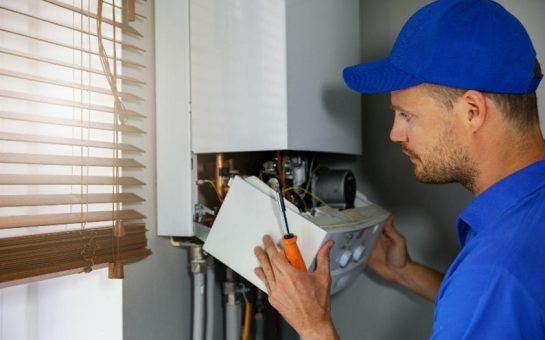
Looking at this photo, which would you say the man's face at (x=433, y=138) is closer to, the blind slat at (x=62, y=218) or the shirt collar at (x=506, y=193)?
the shirt collar at (x=506, y=193)

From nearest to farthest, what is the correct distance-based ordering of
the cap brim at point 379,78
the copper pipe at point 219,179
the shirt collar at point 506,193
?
the shirt collar at point 506,193 < the cap brim at point 379,78 < the copper pipe at point 219,179

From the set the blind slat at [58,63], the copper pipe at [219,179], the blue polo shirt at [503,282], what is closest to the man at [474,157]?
the blue polo shirt at [503,282]

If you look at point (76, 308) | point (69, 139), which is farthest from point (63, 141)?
point (76, 308)

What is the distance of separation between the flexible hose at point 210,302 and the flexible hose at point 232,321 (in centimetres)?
8

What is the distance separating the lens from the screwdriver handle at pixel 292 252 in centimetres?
91

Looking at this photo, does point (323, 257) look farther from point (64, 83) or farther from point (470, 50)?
point (64, 83)

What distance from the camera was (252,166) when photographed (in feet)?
4.67

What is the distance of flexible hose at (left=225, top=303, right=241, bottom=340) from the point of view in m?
1.27

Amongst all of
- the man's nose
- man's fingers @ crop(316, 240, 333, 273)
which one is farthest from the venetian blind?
the man's nose

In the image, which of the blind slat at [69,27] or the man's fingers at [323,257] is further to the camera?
the man's fingers at [323,257]

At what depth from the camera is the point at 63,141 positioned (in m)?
0.91

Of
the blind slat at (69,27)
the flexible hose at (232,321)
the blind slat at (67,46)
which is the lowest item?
the flexible hose at (232,321)

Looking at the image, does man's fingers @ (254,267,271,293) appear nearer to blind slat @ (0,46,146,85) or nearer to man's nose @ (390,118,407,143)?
man's nose @ (390,118,407,143)

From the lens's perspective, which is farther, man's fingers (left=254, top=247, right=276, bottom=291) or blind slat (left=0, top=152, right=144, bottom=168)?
man's fingers (left=254, top=247, right=276, bottom=291)
